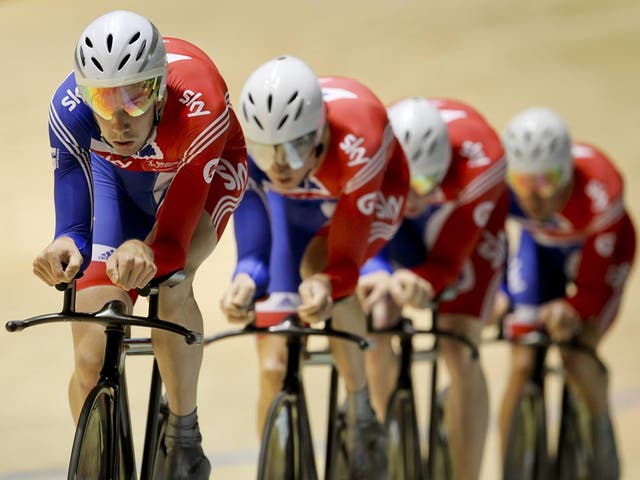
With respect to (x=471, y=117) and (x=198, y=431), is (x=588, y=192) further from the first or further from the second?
(x=198, y=431)

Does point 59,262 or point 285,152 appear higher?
point 285,152

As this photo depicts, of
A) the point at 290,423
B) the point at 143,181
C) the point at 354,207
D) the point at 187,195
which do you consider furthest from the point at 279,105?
the point at 290,423

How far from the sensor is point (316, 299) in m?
3.97

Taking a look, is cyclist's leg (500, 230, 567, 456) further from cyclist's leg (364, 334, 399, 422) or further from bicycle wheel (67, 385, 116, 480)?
bicycle wheel (67, 385, 116, 480)

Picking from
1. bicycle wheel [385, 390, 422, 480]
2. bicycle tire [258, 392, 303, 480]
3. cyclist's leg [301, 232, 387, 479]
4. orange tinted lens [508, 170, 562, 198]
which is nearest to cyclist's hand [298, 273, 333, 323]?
bicycle tire [258, 392, 303, 480]

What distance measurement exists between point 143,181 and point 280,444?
920 millimetres

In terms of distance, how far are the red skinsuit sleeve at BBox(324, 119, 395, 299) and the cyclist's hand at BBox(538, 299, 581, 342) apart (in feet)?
5.93

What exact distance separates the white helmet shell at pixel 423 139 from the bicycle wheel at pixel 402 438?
80 centimetres

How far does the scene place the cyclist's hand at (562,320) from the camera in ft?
19.7

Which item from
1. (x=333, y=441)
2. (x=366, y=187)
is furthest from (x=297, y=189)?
(x=333, y=441)

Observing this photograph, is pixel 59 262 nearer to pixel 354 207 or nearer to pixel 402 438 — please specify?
pixel 354 207

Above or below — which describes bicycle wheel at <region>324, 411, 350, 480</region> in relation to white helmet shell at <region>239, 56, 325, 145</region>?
below

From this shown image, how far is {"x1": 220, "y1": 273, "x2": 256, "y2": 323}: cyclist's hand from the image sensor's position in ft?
13.5

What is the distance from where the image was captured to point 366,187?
4.30 m
